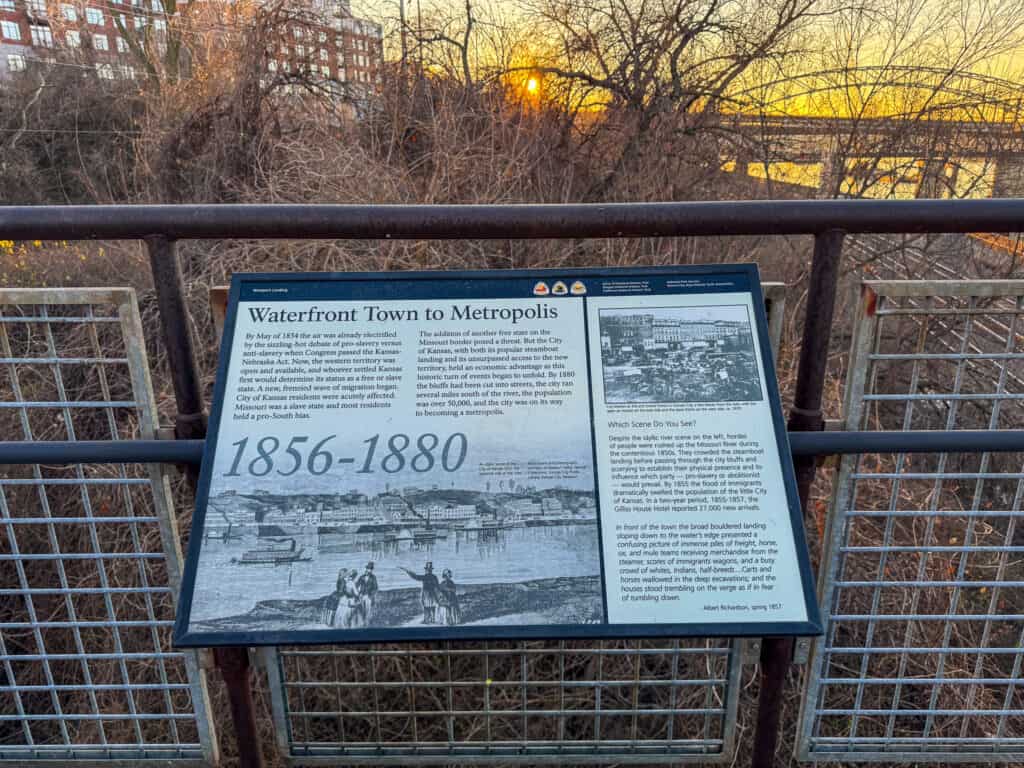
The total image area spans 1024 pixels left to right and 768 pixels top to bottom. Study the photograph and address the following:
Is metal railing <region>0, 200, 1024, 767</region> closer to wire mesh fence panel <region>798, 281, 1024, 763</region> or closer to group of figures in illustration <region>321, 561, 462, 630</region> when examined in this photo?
wire mesh fence panel <region>798, 281, 1024, 763</region>

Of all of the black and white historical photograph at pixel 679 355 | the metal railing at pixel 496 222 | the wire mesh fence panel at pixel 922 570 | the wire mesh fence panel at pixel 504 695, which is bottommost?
the wire mesh fence panel at pixel 504 695

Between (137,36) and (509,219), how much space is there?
12.6 m

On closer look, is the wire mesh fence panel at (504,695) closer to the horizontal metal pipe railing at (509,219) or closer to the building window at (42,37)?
the horizontal metal pipe railing at (509,219)

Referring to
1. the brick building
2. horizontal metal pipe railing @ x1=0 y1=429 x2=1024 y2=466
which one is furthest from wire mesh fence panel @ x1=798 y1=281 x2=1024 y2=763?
the brick building

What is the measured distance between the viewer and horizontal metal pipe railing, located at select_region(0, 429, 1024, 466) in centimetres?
153

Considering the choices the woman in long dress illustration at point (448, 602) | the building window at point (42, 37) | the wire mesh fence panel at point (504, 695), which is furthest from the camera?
the building window at point (42, 37)

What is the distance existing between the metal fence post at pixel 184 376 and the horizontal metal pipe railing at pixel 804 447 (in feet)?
0.21

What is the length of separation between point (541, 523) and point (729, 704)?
87cm

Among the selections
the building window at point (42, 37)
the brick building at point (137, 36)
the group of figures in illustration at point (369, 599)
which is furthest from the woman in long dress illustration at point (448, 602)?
the building window at point (42, 37)

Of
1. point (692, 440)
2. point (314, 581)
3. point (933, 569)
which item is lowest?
point (933, 569)

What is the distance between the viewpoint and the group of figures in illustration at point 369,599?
1330mm

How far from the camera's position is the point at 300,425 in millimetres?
1424

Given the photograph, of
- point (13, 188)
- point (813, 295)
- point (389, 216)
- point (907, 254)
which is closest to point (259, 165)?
point (389, 216)

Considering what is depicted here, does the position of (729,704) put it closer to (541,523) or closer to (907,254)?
(541,523)
